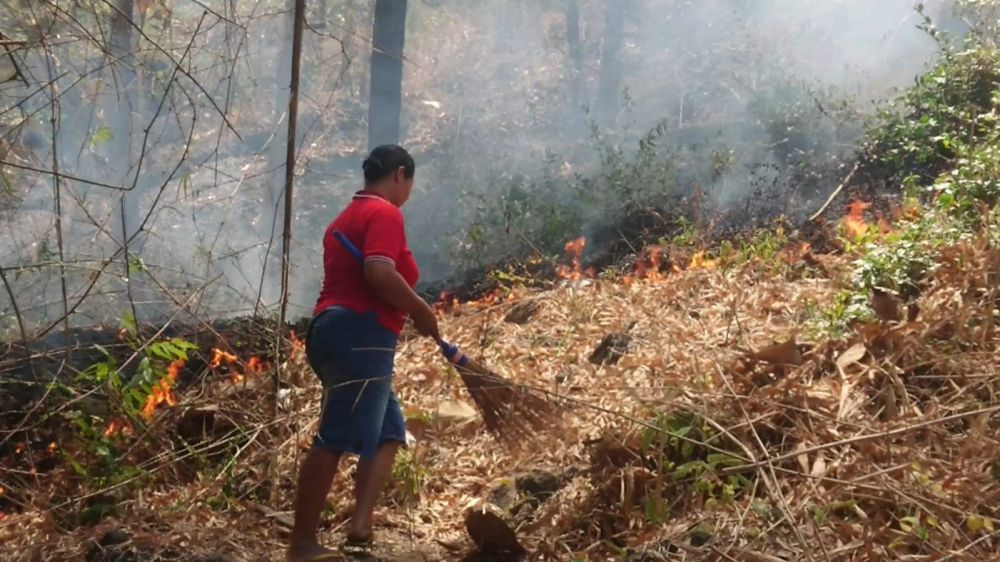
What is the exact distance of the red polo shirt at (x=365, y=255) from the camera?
4.16 metres

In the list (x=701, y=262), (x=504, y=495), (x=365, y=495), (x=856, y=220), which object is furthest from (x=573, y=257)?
(x=365, y=495)


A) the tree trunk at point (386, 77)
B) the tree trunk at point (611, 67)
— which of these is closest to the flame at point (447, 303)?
the tree trunk at point (386, 77)

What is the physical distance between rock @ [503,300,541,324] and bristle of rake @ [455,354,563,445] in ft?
9.36

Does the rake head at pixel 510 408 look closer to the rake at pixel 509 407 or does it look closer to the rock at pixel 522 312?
the rake at pixel 509 407

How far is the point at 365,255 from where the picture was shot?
4129 mm

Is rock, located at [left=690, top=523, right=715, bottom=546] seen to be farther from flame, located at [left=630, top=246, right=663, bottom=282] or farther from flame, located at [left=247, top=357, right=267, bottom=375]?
flame, located at [left=630, top=246, right=663, bottom=282]

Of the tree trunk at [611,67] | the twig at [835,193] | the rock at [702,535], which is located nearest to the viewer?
the rock at [702,535]

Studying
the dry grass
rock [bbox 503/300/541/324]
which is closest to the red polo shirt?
the dry grass

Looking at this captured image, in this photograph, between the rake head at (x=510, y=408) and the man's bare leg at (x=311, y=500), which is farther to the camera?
the rake head at (x=510, y=408)

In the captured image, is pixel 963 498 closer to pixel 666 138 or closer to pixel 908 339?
pixel 908 339

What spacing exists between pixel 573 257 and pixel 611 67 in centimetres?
717

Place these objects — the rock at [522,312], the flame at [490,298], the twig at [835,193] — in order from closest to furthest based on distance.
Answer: the rock at [522,312], the flame at [490,298], the twig at [835,193]

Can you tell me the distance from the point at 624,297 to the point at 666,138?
5.56 m

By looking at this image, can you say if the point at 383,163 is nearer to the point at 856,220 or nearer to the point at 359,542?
the point at 359,542
